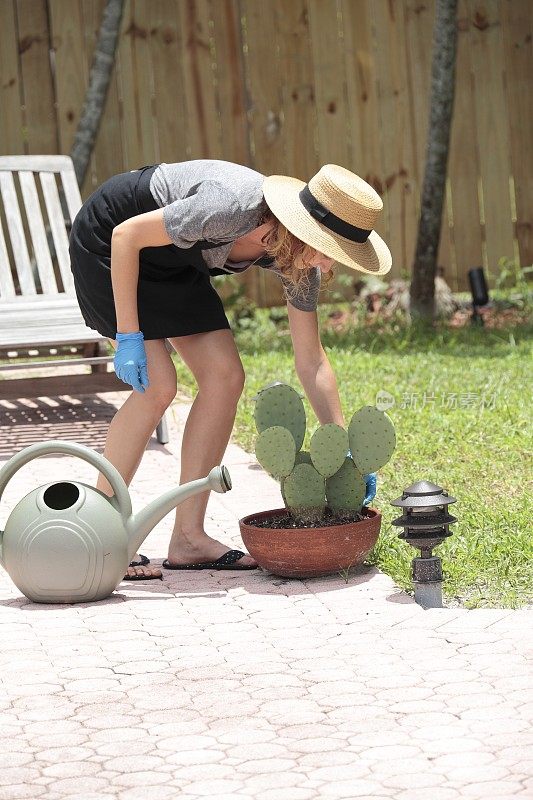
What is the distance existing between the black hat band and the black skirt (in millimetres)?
390

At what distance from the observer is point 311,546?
377cm

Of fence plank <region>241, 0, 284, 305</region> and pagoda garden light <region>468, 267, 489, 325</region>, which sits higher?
fence plank <region>241, 0, 284, 305</region>

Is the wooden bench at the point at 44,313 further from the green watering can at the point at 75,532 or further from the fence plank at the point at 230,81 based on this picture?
the green watering can at the point at 75,532

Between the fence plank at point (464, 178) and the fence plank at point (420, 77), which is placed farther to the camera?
the fence plank at point (464, 178)

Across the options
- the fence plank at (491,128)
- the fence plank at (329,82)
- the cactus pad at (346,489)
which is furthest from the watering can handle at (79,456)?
the fence plank at (491,128)

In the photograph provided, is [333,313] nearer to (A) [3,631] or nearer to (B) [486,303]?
(B) [486,303]

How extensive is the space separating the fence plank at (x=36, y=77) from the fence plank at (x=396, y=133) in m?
2.16

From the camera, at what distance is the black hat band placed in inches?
144

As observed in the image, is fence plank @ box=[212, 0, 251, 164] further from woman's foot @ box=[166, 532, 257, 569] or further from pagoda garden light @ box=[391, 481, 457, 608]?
pagoda garden light @ box=[391, 481, 457, 608]

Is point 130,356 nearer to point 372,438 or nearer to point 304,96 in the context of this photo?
point 372,438

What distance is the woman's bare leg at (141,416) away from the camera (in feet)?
13.0

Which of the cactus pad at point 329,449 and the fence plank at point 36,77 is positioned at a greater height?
the fence plank at point 36,77

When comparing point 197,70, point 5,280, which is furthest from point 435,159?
point 5,280

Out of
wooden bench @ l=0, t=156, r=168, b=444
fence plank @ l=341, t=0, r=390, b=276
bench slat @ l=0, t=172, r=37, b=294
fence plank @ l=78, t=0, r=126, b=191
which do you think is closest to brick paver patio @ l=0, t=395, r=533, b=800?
wooden bench @ l=0, t=156, r=168, b=444
